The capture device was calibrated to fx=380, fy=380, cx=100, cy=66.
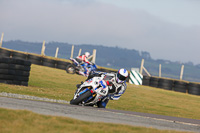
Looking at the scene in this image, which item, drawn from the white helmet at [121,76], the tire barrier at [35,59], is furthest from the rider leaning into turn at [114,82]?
the tire barrier at [35,59]

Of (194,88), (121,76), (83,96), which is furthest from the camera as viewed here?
(194,88)

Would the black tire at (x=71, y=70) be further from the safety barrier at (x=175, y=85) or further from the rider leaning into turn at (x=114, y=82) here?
the rider leaning into turn at (x=114, y=82)

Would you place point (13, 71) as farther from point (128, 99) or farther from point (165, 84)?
point (165, 84)

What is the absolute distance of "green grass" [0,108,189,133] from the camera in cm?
514

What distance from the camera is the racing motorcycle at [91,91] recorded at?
10.8 metres

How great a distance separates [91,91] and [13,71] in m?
5.84

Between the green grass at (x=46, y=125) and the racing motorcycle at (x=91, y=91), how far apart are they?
14.6 feet

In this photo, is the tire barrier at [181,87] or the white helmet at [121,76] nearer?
the white helmet at [121,76]

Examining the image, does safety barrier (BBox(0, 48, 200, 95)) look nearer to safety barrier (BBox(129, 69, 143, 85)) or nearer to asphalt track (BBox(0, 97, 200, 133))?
safety barrier (BBox(129, 69, 143, 85))

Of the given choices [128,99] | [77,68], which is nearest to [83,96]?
[128,99]

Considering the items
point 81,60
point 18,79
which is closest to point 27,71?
point 18,79

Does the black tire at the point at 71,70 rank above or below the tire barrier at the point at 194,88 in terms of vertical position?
above

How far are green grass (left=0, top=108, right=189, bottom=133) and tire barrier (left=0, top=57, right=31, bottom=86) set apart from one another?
30.8ft

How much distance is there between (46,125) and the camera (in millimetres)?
5488
